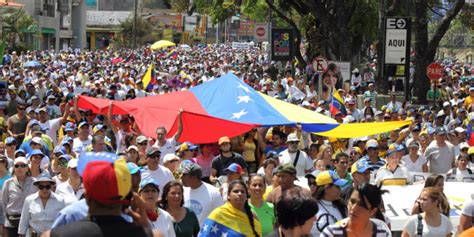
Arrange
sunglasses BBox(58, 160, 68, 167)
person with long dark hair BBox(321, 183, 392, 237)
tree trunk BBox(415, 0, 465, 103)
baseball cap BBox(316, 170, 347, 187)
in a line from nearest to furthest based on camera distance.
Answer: person with long dark hair BBox(321, 183, 392, 237)
baseball cap BBox(316, 170, 347, 187)
sunglasses BBox(58, 160, 68, 167)
tree trunk BBox(415, 0, 465, 103)

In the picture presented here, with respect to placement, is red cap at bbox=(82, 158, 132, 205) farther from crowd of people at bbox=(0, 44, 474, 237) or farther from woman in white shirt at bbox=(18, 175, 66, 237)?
woman in white shirt at bbox=(18, 175, 66, 237)

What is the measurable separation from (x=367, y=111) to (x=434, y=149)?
20.5 ft

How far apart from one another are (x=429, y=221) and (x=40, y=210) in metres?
3.86

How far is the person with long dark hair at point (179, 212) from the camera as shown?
26.1ft

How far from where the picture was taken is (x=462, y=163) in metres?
12.4

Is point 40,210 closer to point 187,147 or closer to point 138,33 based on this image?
point 187,147

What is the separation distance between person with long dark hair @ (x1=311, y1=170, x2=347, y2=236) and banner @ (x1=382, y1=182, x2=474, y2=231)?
1.77 meters

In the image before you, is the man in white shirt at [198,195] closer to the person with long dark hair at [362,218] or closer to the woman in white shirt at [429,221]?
the woman in white shirt at [429,221]

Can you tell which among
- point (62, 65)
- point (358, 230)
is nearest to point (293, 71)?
point (62, 65)

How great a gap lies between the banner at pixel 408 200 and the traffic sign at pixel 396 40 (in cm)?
1463

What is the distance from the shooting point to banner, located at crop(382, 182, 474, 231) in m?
9.37

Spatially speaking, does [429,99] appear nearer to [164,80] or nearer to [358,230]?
[164,80]

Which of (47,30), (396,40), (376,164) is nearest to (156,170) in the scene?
(376,164)

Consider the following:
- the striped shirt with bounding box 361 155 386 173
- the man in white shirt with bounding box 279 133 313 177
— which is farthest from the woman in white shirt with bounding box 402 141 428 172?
the man in white shirt with bounding box 279 133 313 177
